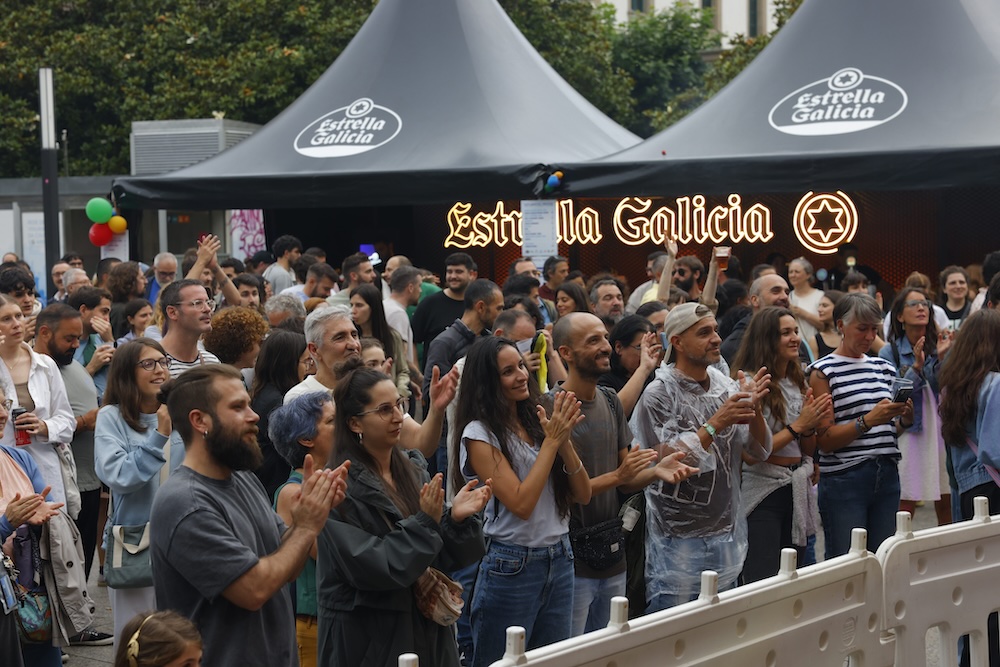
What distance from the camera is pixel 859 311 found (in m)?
6.49

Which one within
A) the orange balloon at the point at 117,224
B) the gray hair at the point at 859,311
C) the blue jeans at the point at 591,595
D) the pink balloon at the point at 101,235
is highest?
the gray hair at the point at 859,311

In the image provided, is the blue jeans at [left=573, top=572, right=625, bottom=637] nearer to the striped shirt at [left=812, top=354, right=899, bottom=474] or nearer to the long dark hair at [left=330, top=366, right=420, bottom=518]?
the long dark hair at [left=330, top=366, right=420, bottom=518]

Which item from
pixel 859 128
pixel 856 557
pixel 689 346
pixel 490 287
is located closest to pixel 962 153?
pixel 859 128

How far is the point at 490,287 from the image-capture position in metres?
8.20

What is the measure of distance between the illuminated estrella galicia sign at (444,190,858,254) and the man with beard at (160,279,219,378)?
32.5 ft

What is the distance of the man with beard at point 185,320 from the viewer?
6617 millimetres

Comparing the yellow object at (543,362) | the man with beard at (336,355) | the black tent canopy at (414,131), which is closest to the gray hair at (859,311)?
the yellow object at (543,362)

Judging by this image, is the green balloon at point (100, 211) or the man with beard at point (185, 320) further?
the green balloon at point (100, 211)

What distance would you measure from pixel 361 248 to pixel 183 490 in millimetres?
14387

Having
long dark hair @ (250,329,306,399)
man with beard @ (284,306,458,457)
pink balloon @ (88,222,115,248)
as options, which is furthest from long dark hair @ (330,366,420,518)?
pink balloon @ (88,222,115,248)

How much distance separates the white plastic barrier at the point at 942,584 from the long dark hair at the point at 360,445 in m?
1.46

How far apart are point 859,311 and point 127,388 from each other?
346 centimetres

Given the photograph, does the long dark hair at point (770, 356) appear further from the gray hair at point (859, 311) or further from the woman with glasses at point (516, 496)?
the woman with glasses at point (516, 496)

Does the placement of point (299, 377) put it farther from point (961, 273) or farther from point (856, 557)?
point (961, 273)
